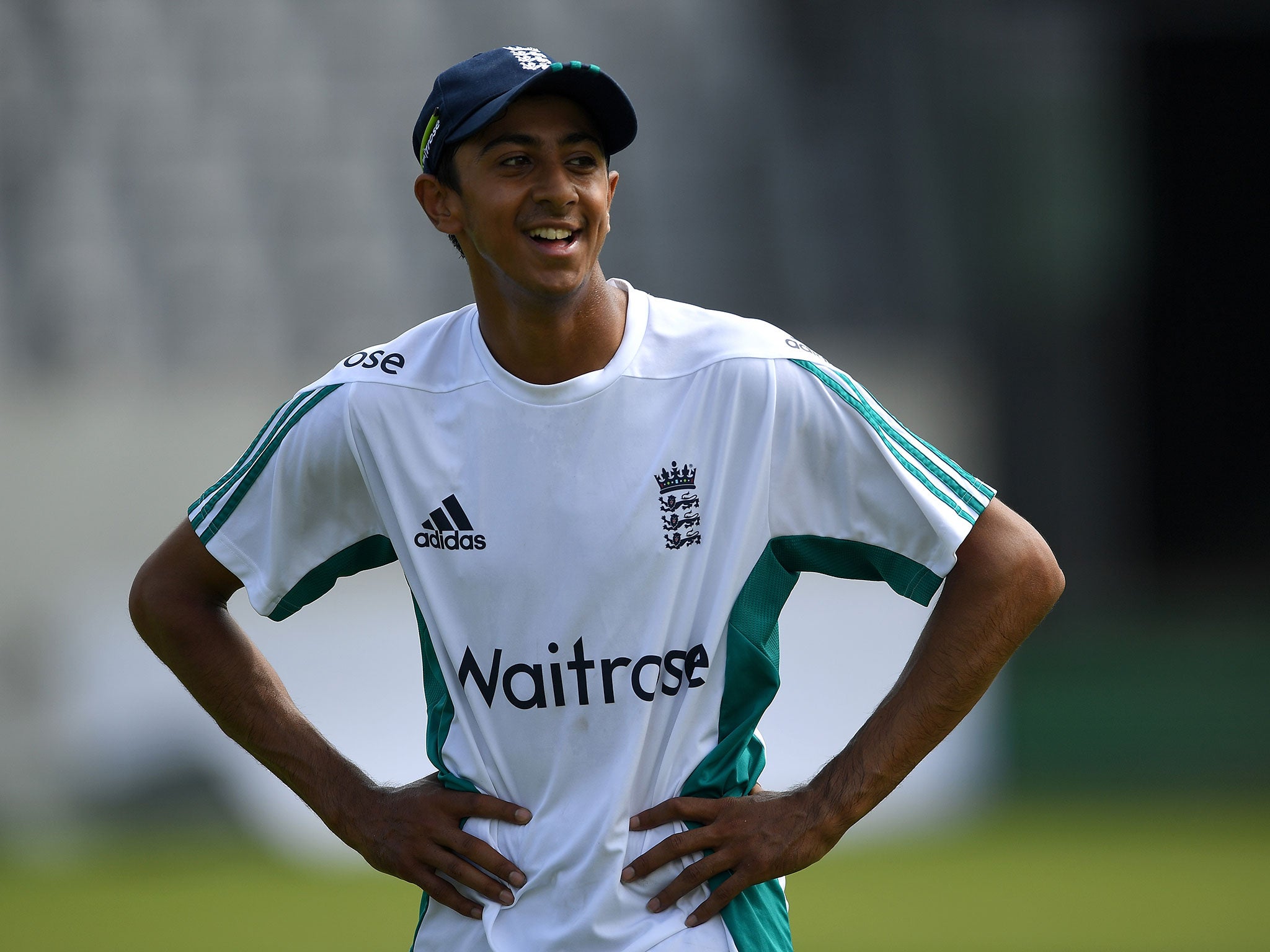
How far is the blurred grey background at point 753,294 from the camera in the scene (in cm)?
856

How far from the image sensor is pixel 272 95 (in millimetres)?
10492

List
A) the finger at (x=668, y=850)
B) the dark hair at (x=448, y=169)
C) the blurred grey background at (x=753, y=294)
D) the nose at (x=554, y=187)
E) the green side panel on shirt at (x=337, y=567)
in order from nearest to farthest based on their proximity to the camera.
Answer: the finger at (x=668, y=850)
the nose at (x=554, y=187)
the dark hair at (x=448, y=169)
the green side panel on shirt at (x=337, y=567)
the blurred grey background at (x=753, y=294)

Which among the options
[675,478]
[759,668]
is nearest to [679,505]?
[675,478]

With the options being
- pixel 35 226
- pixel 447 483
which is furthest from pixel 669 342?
pixel 35 226

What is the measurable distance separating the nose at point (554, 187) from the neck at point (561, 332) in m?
0.15

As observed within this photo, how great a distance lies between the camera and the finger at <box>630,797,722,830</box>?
279cm

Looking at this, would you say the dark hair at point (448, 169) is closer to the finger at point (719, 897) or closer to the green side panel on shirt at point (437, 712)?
the green side panel on shirt at point (437, 712)

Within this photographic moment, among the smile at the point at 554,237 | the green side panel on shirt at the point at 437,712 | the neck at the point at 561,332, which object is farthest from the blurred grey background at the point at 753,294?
the smile at the point at 554,237

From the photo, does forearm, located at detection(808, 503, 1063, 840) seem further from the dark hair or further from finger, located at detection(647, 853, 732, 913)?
the dark hair

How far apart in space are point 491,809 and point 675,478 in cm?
69

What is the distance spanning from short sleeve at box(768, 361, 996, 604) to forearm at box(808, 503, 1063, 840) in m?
0.06

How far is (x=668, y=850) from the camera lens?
2.77 meters

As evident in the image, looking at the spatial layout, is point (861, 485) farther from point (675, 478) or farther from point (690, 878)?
point (690, 878)

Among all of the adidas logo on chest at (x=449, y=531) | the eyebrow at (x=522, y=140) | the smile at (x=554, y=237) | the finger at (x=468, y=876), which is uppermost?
the eyebrow at (x=522, y=140)
